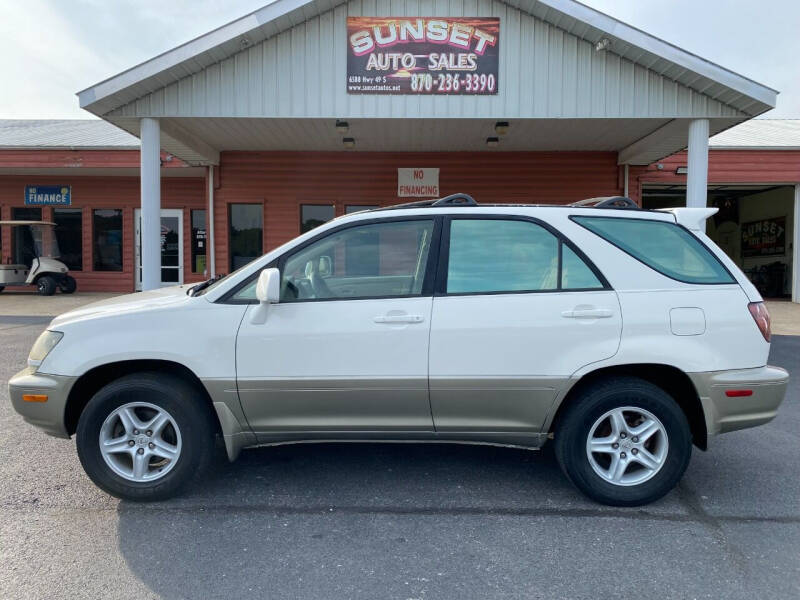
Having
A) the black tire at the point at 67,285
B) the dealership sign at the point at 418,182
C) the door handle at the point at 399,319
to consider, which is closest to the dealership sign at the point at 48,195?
the black tire at the point at 67,285

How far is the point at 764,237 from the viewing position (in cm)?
2106

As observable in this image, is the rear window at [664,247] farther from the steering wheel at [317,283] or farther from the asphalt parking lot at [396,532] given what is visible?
the steering wheel at [317,283]

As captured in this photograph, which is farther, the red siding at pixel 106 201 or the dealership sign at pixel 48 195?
the dealership sign at pixel 48 195

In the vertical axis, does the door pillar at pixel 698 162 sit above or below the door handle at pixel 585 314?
above

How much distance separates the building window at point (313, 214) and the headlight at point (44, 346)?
10633mm

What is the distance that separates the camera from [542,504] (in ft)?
11.6

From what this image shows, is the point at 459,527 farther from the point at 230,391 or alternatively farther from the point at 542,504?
the point at 230,391

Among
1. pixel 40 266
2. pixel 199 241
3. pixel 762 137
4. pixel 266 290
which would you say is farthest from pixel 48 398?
pixel 762 137

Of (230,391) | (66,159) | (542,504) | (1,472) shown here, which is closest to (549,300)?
(542,504)

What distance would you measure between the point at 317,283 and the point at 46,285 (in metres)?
15.1

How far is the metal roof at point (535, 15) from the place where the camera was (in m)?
8.84

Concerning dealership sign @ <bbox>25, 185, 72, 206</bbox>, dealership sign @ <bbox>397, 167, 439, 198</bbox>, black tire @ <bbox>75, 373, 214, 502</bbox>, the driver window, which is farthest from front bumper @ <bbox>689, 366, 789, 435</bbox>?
dealership sign @ <bbox>25, 185, 72, 206</bbox>

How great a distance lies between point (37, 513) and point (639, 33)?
9326mm

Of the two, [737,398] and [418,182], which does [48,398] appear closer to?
[737,398]
